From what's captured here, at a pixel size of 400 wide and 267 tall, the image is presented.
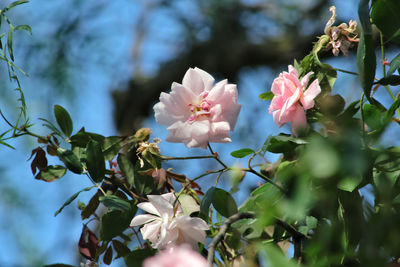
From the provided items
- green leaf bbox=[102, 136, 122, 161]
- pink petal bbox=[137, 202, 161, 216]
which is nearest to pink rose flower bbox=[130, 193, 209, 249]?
pink petal bbox=[137, 202, 161, 216]

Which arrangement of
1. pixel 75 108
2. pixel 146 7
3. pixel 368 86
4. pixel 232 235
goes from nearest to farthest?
pixel 368 86 → pixel 232 235 → pixel 75 108 → pixel 146 7

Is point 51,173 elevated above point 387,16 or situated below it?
below

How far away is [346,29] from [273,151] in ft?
0.52

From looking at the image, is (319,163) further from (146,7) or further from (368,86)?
(146,7)

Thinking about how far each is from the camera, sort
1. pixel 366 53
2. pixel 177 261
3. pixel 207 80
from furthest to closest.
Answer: pixel 207 80
pixel 366 53
pixel 177 261

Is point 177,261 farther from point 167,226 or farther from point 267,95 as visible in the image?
point 267,95

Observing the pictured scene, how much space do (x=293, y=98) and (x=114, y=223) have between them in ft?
0.75

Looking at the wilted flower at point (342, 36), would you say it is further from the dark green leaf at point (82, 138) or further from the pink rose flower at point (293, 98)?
the dark green leaf at point (82, 138)

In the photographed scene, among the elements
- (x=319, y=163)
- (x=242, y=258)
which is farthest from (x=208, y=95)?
(x=319, y=163)

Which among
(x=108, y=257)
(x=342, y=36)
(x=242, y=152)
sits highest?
(x=342, y=36)

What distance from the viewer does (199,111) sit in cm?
55

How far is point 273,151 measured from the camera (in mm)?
570

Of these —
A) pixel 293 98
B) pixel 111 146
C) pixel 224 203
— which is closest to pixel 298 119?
pixel 293 98

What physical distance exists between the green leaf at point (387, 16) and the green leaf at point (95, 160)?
0.31 metres
